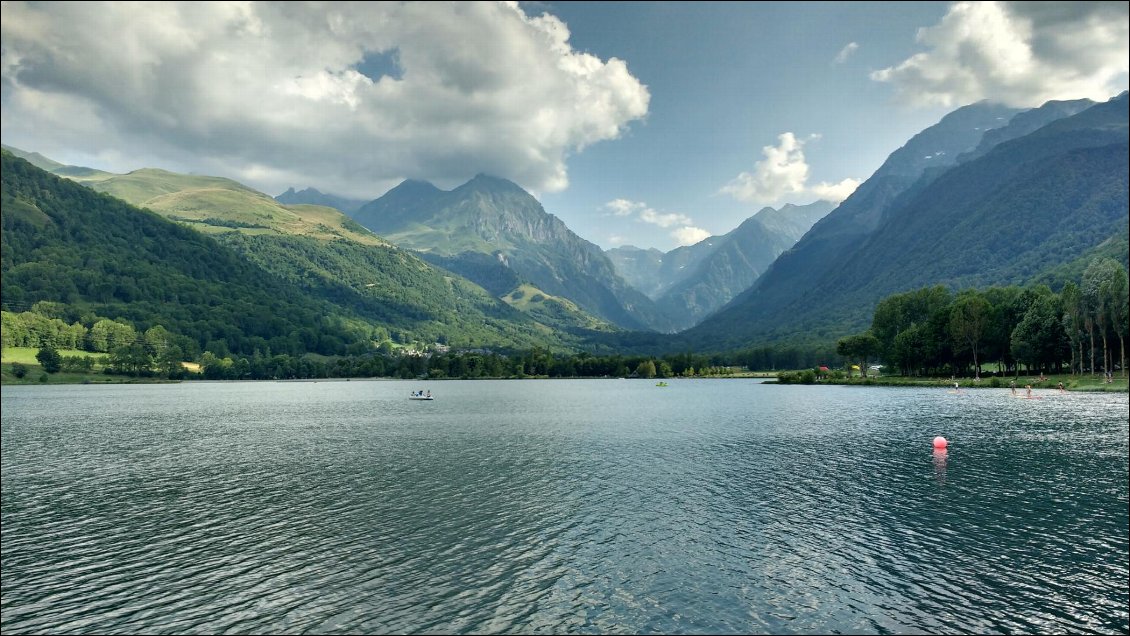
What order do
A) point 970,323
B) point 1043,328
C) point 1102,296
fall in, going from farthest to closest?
point 970,323
point 1043,328
point 1102,296

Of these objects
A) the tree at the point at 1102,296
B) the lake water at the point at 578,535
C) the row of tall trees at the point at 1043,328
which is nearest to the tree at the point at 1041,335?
the row of tall trees at the point at 1043,328

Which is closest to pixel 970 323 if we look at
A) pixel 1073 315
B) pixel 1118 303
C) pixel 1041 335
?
pixel 1041 335

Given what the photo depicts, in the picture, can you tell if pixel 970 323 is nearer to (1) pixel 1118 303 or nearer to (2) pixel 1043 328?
(2) pixel 1043 328

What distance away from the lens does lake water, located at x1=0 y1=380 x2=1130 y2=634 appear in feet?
87.1

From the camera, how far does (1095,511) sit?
42656 millimetres

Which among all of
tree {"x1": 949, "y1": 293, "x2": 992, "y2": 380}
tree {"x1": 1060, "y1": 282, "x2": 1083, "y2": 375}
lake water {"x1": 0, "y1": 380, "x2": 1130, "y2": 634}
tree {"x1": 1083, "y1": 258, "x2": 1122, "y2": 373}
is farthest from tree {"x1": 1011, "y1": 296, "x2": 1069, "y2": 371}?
lake water {"x1": 0, "y1": 380, "x2": 1130, "y2": 634}

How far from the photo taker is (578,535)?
1519 inches

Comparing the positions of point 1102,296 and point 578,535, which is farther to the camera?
point 1102,296

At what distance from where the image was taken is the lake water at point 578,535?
1046 inches

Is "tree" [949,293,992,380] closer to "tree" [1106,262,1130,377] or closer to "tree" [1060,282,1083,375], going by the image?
"tree" [1060,282,1083,375]

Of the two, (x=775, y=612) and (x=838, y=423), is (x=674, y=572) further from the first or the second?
(x=838, y=423)

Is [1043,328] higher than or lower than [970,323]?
lower

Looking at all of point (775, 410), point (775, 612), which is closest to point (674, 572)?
point (775, 612)

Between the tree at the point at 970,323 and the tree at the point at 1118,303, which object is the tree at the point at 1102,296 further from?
the tree at the point at 970,323
